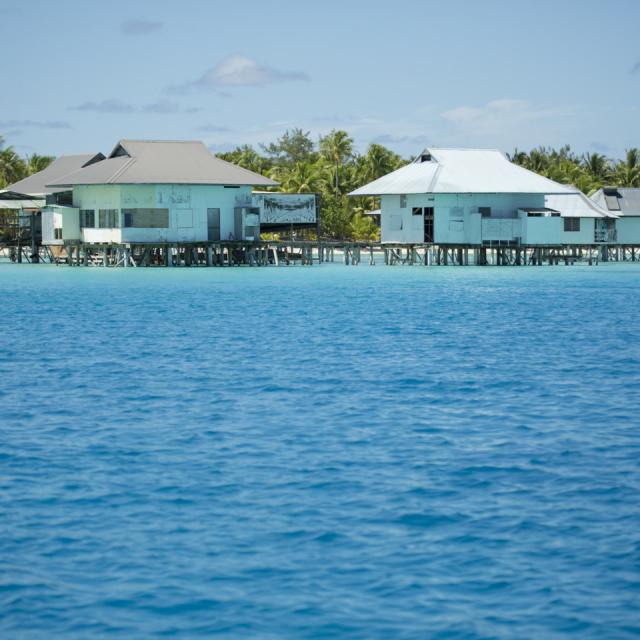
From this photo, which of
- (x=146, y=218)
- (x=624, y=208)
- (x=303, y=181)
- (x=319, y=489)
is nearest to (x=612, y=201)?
(x=624, y=208)

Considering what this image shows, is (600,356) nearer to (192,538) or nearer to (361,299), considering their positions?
(192,538)

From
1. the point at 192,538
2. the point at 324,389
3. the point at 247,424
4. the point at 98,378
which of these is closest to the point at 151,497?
the point at 192,538

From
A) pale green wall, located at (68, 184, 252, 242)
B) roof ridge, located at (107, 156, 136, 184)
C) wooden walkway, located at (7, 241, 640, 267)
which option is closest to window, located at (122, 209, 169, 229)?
pale green wall, located at (68, 184, 252, 242)

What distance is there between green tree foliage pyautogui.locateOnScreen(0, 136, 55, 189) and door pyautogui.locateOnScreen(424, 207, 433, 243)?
43.1 m

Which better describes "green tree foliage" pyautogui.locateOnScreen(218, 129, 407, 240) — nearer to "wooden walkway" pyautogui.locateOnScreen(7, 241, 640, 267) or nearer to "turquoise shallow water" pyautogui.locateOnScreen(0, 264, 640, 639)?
"wooden walkway" pyautogui.locateOnScreen(7, 241, 640, 267)

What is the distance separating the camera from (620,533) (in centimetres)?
1086

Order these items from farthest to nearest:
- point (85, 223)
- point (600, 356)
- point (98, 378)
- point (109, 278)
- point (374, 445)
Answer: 1. point (85, 223)
2. point (109, 278)
3. point (600, 356)
4. point (98, 378)
5. point (374, 445)

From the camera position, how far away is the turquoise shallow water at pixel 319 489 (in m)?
9.15

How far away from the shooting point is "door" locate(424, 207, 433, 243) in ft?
212

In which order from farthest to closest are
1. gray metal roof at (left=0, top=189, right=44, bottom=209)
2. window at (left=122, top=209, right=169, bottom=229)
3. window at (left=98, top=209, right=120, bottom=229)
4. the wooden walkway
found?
gray metal roof at (left=0, top=189, right=44, bottom=209) → the wooden walkway → window at (left=98, top=209, right=120, bottom=229) → window at (left=122, top=209, right=169, bottom=229)

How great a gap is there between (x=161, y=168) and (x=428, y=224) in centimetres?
1442

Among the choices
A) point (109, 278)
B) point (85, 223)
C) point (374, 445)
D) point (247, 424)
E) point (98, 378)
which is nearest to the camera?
point (374, 445)

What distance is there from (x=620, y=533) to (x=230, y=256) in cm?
5678

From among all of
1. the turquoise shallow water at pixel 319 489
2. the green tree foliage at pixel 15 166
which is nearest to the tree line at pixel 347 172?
the green tree foliage at pixel 15 166
